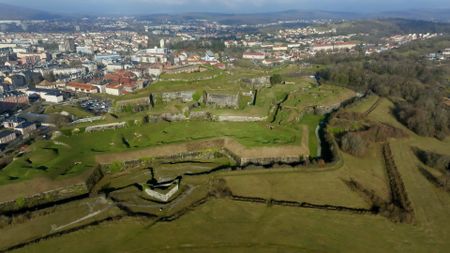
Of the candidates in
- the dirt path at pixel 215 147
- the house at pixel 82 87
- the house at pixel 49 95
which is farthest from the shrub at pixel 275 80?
the house at pixel 49 95

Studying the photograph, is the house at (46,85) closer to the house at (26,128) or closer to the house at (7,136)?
the house at (26,128)

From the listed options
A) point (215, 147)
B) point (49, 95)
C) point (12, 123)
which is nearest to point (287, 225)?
point (215, 147)

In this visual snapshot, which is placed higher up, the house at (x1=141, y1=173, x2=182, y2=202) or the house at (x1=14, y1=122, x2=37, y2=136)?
the house at (x1=141, y1=173, x2=182, y2=202)

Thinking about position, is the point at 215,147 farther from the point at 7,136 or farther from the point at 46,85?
the point at 46,85

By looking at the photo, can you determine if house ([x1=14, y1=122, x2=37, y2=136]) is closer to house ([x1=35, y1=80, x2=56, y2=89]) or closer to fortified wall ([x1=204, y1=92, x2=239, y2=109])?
fortified wall ([x1=204, y1=92, x2=239, y2=109])

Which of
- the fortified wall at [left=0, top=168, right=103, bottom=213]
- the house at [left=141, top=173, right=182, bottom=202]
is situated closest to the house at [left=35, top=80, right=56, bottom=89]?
the fortified wall at [left=0, top=168, right=103, bottom=213]

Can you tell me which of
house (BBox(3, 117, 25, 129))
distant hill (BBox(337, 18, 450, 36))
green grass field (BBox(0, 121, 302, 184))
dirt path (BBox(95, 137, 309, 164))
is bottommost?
house (BBox(3, 117, 25, 129))
